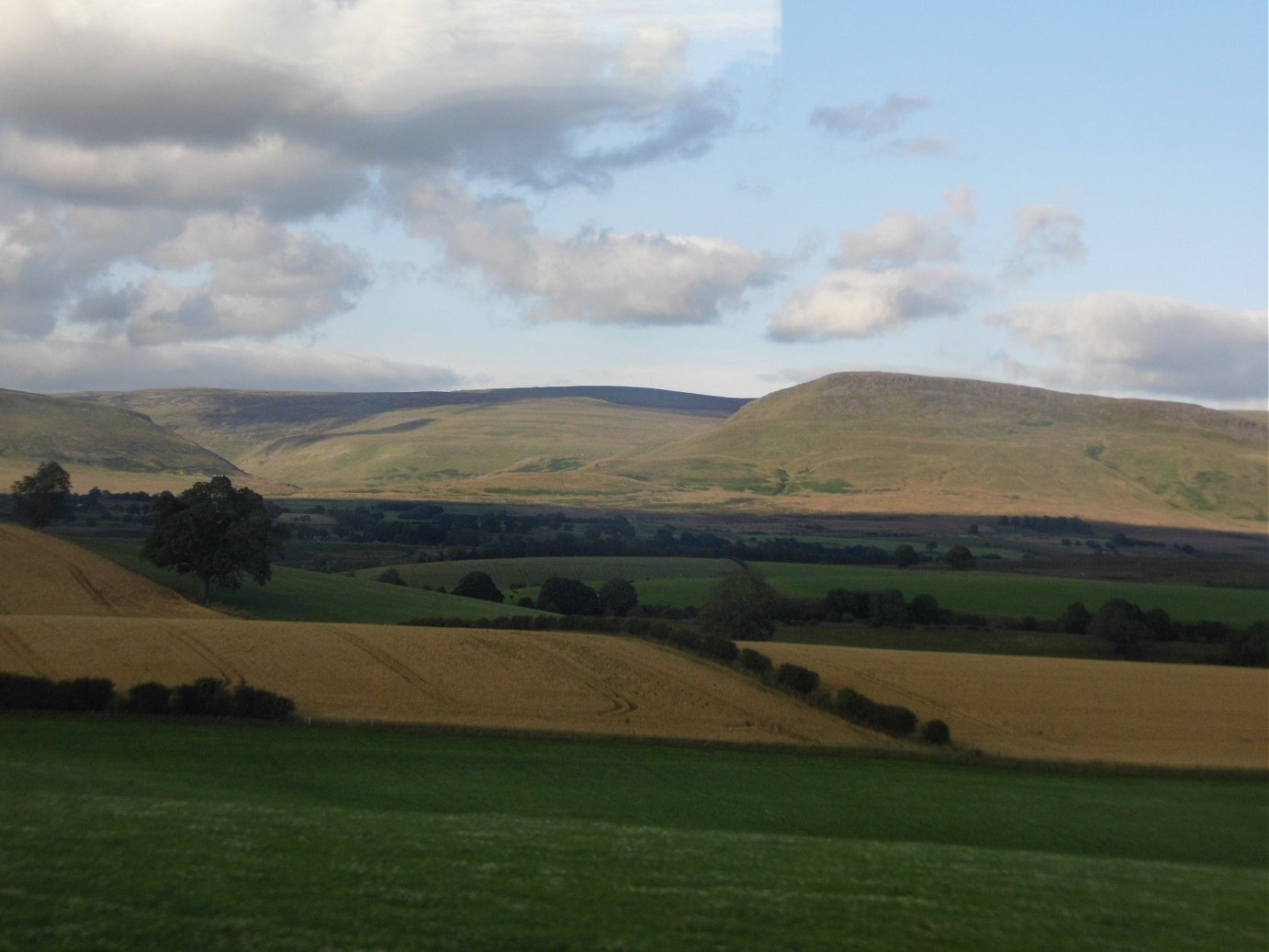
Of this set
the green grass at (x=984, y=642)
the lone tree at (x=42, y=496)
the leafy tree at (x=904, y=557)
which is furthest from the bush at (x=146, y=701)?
the leafy tree at (x=904, y=557)

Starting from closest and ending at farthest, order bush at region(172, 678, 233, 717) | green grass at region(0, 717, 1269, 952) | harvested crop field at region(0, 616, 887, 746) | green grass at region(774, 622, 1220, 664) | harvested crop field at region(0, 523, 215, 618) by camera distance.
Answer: green grass at region(0, 717, 1269, 952), bush at region(172, 678, 233, 717), harvested crop field at region(0, 616, 887, 746), harvested crop field at region(0, 523, 215, 618), green grass at region(774, 622, 1220, 664)

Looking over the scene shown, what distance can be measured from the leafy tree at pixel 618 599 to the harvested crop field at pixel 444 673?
2857 cm

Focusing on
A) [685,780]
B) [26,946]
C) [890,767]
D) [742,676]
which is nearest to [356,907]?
[26,946]

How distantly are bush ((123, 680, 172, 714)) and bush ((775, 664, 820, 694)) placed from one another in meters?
22.7

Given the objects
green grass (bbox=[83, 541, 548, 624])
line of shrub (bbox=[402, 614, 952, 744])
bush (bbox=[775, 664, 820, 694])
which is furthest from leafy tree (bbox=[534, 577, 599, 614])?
bush (bbox=[775, 664, 820, 694])

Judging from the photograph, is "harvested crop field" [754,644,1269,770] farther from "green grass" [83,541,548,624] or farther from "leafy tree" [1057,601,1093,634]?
"green grass" [83,541,548,624]

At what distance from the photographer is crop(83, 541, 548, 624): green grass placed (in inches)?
2389

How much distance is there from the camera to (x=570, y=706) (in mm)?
38062

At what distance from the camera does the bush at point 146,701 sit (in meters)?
33.5

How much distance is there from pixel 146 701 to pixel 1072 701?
112ft

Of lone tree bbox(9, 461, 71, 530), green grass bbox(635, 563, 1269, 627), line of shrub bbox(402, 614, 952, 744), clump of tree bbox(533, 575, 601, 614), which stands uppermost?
lone tree bbox(9, 461, 71, 530)

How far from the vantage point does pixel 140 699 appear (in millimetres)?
33531

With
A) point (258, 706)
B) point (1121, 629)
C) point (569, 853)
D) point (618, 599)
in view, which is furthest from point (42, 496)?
point (569, 853)

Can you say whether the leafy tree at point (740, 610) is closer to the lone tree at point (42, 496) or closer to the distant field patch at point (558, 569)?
the distant field patch at point (558, 569)
